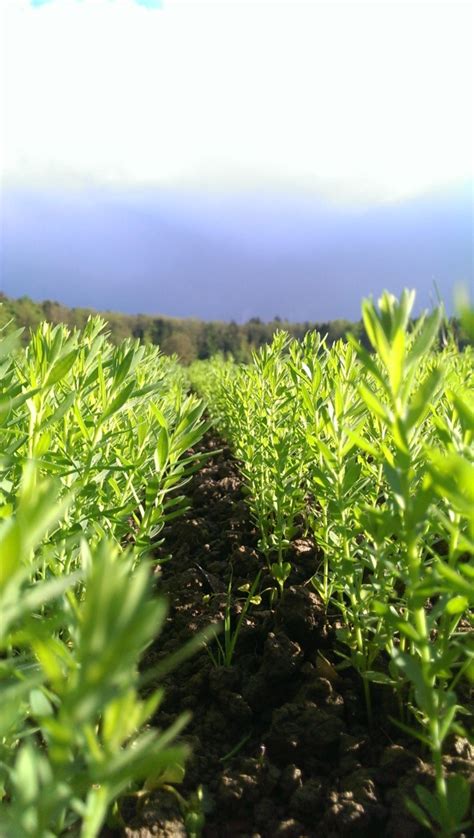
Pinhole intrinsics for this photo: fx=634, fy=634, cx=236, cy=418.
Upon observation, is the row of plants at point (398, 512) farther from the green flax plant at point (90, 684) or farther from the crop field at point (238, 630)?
the green flax plant at point (90, 684)

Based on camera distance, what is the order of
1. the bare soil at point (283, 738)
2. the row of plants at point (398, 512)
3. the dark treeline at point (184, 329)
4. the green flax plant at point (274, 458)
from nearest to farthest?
the row of plants at point (398, 512) → the bare soil at point (283, 738) → the green flax plant at point (274, 458) → the dark treeline at point (184, 329)

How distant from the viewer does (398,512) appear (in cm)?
102

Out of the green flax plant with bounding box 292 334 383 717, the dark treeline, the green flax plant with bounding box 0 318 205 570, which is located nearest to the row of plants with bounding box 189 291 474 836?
the green flax plant with bounding box 292 334 383 717

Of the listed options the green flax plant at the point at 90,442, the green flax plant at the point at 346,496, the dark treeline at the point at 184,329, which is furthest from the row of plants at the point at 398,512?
the dark treeline at the point at 184,329

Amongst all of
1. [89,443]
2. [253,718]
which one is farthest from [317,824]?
[89,443]

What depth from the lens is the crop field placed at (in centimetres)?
64

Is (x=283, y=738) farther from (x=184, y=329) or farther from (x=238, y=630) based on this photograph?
(x=184, y=329)

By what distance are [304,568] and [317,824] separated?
3.93 ft

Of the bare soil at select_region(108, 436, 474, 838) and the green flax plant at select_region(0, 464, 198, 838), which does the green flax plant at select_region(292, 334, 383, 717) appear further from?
the green flax plant at select_region(0, 464, 198, 838)

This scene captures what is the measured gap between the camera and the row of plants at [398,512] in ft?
3.03

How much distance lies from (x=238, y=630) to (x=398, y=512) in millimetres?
1090

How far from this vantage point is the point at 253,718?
175cm

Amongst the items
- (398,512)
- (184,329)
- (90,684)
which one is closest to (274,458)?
(398,512)

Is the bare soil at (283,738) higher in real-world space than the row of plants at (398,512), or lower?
lower
